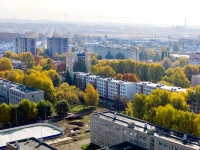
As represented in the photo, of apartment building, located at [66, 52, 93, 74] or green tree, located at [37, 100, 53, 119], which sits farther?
apartment building, located at [66, 52, 93, 74]

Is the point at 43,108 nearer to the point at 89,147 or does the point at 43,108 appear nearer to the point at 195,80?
the point at 89,147

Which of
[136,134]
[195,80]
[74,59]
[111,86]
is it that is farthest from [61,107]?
[74,59]

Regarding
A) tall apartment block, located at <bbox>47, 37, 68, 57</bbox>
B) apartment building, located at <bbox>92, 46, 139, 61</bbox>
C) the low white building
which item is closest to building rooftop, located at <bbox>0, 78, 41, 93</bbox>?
the low white building

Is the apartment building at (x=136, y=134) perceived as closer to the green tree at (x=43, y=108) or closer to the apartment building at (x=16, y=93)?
the green tree at (x=43, y=108)

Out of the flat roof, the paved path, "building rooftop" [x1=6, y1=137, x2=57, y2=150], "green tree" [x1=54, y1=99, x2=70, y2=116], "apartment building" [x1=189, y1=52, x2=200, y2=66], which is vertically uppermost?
"apartment building" [x1=189, y1=52, x2=200, y2=66]

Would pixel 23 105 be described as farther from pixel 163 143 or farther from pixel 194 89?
pixel 194 89

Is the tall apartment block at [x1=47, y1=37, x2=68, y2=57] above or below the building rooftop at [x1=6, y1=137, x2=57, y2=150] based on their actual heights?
above

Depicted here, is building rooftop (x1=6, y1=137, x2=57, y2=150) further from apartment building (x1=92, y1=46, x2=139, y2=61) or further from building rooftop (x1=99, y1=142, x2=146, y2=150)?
apartment building (x1=92, y1=46, x2=139, y2=61)
